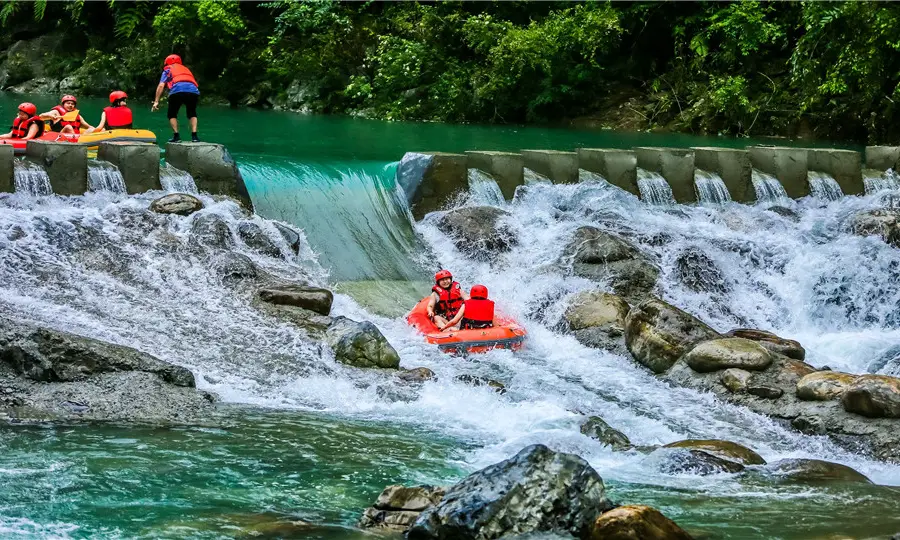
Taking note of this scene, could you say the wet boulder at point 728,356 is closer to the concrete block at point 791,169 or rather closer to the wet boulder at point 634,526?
the wet boulder at point 634,526

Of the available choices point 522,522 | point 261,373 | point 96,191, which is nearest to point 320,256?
point 96,191

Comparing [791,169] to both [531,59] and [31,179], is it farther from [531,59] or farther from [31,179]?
[31,179]

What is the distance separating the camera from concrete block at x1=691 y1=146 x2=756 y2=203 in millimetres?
14297

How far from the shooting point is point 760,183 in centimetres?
1435

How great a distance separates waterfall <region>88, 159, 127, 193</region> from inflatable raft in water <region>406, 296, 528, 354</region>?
4017 mm

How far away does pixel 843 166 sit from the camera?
14477 mm

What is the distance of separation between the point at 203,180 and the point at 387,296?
2.78m

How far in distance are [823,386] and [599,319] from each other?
9.18 ft

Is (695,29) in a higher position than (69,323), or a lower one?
higher

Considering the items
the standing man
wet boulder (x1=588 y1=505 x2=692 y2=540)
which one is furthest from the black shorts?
wet boulder (x1=588 y1=505 x2=692 y2=540)

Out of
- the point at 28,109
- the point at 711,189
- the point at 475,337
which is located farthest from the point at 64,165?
the point at 711,189

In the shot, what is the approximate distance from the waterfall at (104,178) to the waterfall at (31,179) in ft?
1.56

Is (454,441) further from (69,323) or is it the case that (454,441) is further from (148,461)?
(69,323)

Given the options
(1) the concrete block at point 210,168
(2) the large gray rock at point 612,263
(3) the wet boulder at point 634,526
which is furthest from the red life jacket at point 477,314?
(3) the wet boulder at point 634,526
